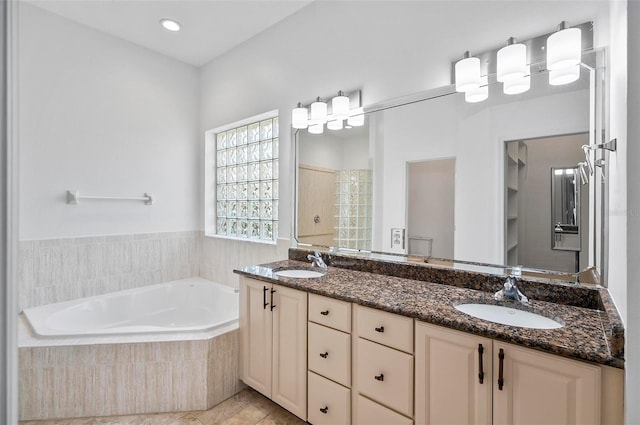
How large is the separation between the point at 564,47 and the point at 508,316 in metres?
1.19

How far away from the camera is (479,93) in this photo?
1.65 m

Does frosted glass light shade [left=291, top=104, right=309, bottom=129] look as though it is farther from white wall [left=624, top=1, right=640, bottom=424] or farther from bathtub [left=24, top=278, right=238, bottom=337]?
white wall [left=624, top=1, right=640, bottom=424]

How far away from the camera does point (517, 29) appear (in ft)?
5.16

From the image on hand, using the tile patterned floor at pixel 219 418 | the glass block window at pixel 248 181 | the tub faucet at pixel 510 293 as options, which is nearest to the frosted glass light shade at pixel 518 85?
the tub faucet at pixel 510 293

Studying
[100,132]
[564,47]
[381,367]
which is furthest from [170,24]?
[381,367]

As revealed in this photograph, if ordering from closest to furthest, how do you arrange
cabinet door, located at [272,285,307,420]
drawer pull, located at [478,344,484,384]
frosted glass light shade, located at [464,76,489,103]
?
drawer pull, located at [478,344,484,384] → frosted glass light shade, located at [464,76,489,103] → cabinet door, located at [272,285,307,420]

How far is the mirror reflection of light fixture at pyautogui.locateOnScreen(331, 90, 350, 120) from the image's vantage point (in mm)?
2203

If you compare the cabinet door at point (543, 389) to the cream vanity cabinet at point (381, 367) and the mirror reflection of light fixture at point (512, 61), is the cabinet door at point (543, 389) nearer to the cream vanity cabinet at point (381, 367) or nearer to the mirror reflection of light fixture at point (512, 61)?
the cream vanity cabinet at point (381, 367)

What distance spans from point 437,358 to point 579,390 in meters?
0.44

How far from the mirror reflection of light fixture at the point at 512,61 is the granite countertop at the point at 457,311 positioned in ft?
3.45

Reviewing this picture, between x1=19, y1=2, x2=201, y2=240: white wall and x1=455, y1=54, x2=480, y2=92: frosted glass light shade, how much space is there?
2.78 m

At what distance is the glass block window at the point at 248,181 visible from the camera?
9.78 ft

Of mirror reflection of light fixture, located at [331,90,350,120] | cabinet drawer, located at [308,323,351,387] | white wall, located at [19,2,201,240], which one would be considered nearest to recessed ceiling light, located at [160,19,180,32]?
white wall, located at [19,2,201,240]

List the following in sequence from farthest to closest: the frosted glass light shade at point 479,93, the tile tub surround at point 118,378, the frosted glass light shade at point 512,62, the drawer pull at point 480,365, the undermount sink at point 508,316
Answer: the tile tub surround at point 118,378
the frosted glass light shade at point 479,93
the frosted glass light shade at point 512,62
the undermount sink at point 508,316
the drawer pull at point 480,365
